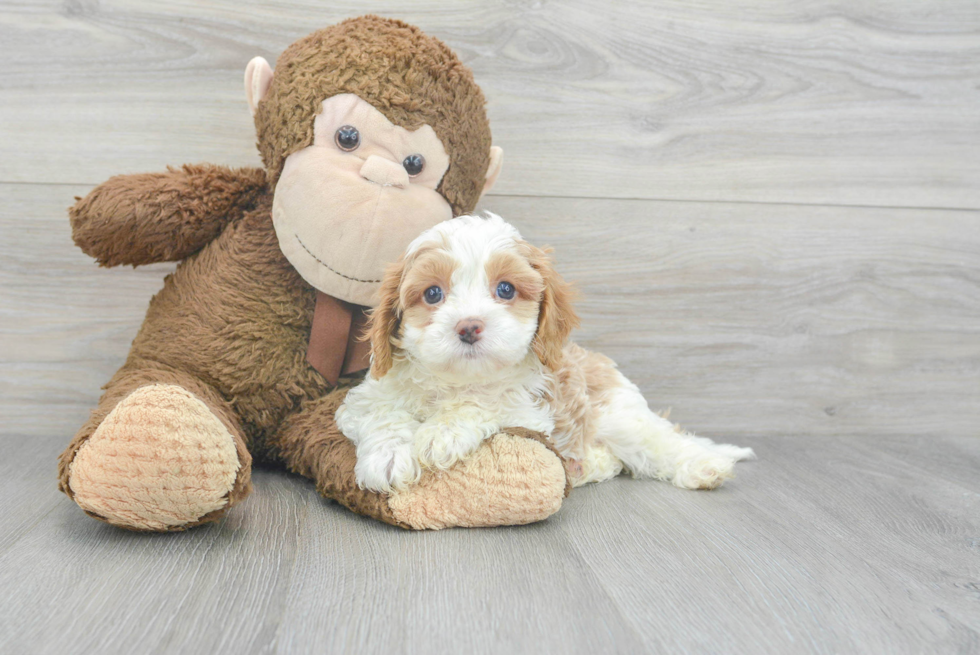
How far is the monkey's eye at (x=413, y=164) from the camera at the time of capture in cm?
101

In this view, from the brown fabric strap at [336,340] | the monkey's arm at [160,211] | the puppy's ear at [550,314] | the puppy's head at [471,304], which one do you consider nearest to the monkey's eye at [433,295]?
the puppy's head at [471,304]

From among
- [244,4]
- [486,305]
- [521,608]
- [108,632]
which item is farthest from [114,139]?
[521,608]

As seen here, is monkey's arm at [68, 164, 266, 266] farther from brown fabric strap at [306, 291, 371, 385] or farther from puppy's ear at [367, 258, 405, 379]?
puppy's ear at [367, 258, 405, 379]

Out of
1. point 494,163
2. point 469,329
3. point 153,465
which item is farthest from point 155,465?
point 494,163

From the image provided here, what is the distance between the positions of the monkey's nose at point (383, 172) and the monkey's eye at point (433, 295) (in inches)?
7.0

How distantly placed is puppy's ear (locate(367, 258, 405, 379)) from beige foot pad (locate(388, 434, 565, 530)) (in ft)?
0.49

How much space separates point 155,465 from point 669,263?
3.22ft

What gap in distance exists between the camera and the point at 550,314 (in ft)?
3.00

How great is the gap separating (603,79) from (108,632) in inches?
45.0

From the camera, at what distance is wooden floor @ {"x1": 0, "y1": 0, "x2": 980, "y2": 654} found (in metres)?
0.86

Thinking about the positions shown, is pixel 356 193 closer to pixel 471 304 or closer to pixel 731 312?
pixel 471 304

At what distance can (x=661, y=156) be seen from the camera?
1401 mm

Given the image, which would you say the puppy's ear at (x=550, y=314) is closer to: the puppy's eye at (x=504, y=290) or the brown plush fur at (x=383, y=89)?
the puppy's eye at (x=504, y=290)

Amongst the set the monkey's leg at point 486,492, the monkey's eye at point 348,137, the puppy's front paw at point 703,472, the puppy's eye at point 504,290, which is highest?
the monkey's eye at point 348,137
